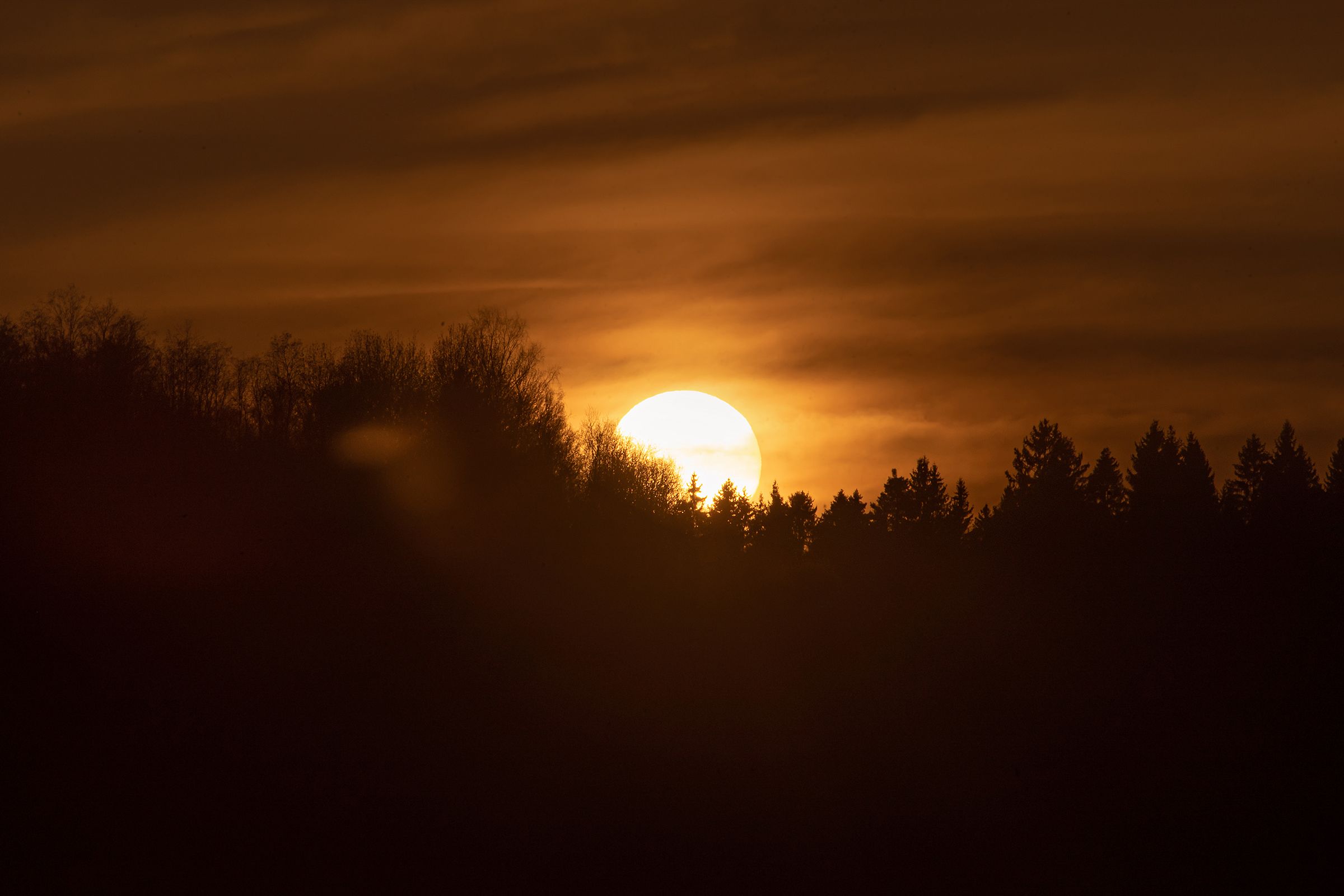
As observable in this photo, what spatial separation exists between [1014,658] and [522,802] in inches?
749

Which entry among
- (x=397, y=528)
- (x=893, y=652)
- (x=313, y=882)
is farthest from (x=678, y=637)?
(x=313, y=882)

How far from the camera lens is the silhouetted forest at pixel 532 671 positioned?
63.5 feet

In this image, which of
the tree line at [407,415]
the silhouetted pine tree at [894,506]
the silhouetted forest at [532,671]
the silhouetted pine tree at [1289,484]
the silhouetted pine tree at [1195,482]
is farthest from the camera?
the silhouetted pine tree at [894,506]

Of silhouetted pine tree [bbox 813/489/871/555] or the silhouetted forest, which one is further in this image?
silhouetted pine tree [bbox 813/489/871/555]

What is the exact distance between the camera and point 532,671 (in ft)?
103

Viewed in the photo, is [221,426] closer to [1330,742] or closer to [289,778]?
[289,778]

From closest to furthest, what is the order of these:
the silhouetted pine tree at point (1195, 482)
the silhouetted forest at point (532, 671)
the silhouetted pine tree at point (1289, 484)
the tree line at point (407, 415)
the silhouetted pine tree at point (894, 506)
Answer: the silhouetted forest at point (532, 671) < the tree line at point (407, 415) < the silhouetted pine tree at point (1289, 484) < the silhouetted pine tree at point (1195, 482) < the silhouetted pine tree at point (894, 506)

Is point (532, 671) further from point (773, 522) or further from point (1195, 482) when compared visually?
point (773, 522)

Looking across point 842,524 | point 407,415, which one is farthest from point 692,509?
point 842,524

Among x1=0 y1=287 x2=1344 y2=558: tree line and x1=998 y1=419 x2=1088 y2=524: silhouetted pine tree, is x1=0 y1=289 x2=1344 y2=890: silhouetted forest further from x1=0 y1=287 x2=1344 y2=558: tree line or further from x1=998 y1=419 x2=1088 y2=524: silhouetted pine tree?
x1=998 y1=419 x2=1088 y2=524: silhouetted pine tree

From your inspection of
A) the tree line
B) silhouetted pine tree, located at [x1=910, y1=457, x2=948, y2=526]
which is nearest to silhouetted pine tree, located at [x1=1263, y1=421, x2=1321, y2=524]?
the tree line

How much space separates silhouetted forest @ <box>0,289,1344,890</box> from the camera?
19.4m

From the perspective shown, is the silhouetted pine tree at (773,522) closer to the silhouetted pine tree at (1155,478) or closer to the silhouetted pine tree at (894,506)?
the silhouetted pine tree at (894,506)

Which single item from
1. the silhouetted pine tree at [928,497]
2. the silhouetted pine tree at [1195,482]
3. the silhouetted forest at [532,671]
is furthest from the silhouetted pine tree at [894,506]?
the silhouetted forest at [532,671]
